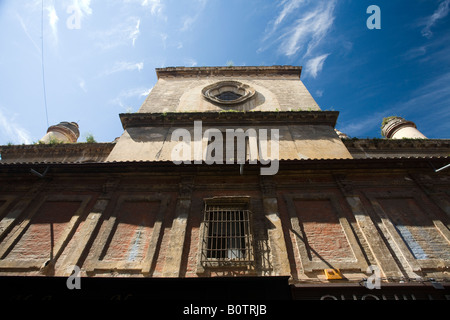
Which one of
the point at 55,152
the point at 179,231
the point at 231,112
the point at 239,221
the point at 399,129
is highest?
the point at 399,129

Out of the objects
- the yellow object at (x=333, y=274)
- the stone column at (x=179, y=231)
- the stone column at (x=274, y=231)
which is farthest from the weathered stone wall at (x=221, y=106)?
the yellow object at (x=333, y=274)

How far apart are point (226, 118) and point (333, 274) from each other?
7944 mm

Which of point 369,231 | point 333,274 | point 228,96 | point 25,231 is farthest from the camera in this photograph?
point 228,96

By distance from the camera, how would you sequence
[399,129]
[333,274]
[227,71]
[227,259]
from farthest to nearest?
[227,71]
[399,129]
[227,259]
[333,274]

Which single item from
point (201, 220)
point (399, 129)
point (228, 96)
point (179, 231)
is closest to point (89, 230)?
point (179, 231)

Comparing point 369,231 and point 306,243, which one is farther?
point 369,231

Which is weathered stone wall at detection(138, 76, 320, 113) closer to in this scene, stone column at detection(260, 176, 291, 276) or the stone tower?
the stone tower

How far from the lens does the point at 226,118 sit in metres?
11.2

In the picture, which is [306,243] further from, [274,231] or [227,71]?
[227,71]

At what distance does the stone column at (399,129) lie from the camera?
50.0 ft

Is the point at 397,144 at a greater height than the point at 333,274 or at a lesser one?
greater

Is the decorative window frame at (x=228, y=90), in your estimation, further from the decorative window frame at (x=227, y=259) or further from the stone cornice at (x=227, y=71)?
the decorative window frame at (x=227, y=259)

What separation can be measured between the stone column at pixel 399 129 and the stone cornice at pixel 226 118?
26.7 ft

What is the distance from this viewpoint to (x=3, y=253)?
577cm
